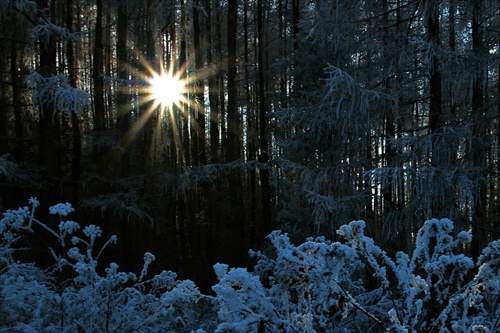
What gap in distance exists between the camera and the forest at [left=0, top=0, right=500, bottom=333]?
185cm

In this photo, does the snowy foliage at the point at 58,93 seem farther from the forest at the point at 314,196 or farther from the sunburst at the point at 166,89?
the sunburst at the point at 166,89

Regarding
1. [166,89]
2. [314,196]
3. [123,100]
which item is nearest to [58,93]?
[123,100]

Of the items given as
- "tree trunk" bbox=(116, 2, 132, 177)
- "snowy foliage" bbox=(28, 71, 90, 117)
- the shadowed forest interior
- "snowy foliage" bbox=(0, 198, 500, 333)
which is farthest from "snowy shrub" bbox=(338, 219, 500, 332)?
"tree trunk" bbox=(116, 2, 132, 177)

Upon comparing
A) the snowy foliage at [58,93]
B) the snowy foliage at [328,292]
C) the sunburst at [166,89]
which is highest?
the sunburst at [166,89]

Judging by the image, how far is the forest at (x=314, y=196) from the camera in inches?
72.7

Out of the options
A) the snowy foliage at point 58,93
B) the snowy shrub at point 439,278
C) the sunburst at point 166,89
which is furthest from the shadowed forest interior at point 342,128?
the snowy shrub at point 439,278

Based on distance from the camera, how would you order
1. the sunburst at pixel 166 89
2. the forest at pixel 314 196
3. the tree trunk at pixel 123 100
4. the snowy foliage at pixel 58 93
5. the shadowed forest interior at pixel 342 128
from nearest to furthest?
the forest at pixel 314 196, the shadowed forest interior at pixel 342 128, the snowy foliage at pixel 58 93, the tree trunk at pixel 123 100, the sunburst at pixel 166 89

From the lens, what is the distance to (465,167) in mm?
5199

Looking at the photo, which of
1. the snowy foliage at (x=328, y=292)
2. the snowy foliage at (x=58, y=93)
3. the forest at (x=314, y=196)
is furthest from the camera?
the snowy foliage at (x=58, y=93)

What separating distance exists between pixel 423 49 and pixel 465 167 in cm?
184

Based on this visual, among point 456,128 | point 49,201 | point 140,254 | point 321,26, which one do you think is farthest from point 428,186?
point 140,254

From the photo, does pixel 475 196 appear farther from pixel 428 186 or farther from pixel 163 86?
pixel 163 86

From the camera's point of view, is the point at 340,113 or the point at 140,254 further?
the point at 140,254

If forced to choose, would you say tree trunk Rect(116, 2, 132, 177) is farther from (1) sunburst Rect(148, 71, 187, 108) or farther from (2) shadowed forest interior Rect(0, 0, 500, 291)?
(1) sunburst Rect(148, 71, 187, 108)
